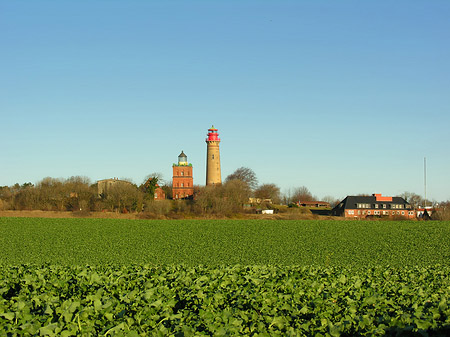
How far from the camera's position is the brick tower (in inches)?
3656

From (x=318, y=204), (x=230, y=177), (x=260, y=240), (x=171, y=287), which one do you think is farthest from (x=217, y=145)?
(x=171, y=287)

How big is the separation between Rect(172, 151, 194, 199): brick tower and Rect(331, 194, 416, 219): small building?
29590 millimetres

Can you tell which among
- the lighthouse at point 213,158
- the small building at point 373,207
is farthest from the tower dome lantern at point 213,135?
the small building at point 373,207

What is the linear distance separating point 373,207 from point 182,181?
125ft

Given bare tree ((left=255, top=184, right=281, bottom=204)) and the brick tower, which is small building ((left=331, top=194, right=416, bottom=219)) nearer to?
bare tree ((left=255, top=184, right=281, bottom=204))

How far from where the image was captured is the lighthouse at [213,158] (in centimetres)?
9337

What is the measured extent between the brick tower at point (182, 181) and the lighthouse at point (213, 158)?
3.76m

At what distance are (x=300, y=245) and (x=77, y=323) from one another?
28.8 metres

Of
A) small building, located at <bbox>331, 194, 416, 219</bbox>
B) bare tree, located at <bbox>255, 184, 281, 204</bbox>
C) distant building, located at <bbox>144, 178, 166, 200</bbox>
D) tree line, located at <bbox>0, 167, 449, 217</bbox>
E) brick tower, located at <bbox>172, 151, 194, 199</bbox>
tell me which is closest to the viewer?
tree line, located at <bbox>0, 167, 449, 217</bbox>

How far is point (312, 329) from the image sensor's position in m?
7.80

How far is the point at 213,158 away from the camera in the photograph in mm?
94438

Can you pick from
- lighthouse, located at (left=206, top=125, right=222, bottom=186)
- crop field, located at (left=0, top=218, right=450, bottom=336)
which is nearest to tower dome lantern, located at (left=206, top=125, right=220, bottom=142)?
lighthouse, located at (left=206, top=125, right=222, bottom=186)

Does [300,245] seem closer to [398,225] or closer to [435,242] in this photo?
[435,242]

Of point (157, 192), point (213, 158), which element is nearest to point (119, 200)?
point (157, 192)
